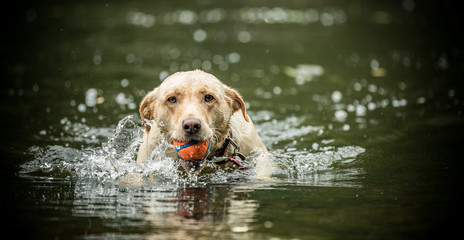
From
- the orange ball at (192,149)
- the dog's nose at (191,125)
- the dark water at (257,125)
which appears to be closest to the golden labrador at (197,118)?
the dog's nose at (191,125)

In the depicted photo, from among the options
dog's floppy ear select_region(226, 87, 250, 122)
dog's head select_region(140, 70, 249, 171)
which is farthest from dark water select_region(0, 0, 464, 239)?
dog's floppy ear select_region(226, 87, 250, 122)

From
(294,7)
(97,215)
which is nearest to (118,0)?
(294,7)

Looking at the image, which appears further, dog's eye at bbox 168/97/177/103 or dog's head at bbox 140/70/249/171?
dog's eye at bbox 168/97/177/103

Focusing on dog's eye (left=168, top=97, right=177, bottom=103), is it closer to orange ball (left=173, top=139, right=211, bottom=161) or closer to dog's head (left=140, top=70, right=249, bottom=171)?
dog's head (left=140, top=70, right=249, bottom=171)

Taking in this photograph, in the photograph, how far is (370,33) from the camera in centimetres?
1911

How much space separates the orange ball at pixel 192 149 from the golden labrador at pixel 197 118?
0.11 m

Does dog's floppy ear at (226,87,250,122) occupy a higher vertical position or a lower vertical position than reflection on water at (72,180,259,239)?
higher

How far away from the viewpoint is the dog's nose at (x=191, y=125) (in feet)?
18.4

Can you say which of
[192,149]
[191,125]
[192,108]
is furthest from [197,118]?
[192,149]

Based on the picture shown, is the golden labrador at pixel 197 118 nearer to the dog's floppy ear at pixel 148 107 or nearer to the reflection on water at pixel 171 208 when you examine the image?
the dog's floppy ear at pixel 148 107

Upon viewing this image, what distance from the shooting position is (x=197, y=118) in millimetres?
5688

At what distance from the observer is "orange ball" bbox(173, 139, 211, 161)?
588 centimetres

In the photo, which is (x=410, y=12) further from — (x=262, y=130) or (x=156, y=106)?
(x=156, y=106)

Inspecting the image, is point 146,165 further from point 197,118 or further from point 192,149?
point 197,118
